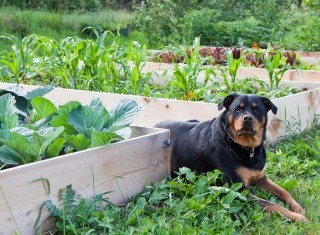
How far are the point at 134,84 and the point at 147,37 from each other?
284 inches

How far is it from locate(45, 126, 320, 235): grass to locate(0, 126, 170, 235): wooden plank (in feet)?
0.22

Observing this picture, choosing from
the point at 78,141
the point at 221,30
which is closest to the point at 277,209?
the point at 78,141

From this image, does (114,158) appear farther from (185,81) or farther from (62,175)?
(185,81)

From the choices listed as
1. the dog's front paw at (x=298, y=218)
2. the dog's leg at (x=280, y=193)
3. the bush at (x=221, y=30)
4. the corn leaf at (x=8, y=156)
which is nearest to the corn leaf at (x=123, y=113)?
the corn leaf at (x=8, y=156)

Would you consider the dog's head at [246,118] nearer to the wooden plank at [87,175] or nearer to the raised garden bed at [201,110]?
the wooden plank at [87,175]

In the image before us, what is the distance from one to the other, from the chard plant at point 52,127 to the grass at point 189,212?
12.1 inches

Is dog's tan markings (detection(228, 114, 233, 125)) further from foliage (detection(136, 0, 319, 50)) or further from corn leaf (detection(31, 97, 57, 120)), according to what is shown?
foliage (detection(136, 0, 319, 50))

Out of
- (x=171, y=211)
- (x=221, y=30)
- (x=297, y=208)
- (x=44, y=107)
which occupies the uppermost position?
(x=44, y=107)

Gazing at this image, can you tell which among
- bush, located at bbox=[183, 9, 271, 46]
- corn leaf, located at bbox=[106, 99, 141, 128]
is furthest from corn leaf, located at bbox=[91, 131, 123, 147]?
bush, located at bbox=[183, 9, 271, 46]

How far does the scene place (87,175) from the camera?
12.0ft

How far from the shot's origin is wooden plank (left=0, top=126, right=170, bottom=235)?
3.23 m

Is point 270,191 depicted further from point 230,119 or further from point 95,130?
point 95,130

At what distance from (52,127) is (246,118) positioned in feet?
3.91

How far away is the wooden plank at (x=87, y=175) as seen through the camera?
323 cm
